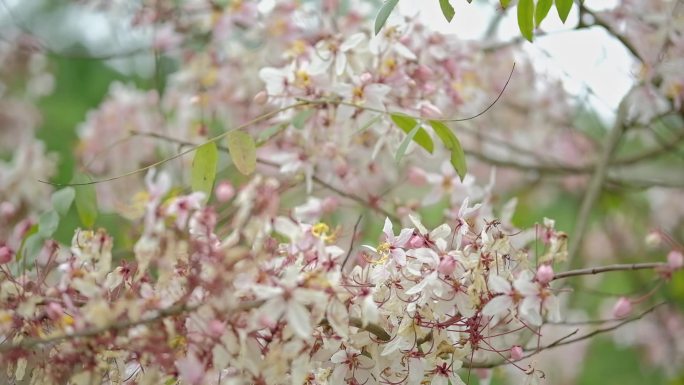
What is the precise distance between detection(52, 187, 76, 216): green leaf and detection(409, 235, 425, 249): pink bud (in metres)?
0.45

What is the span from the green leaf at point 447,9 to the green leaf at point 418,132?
0.42 ft

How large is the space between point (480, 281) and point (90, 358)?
399mm

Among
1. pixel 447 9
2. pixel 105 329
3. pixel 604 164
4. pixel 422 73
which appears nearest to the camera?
pixel 105 329

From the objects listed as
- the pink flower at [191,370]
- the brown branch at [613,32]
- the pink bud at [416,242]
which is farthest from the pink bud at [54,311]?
the brown branch at [613,32]

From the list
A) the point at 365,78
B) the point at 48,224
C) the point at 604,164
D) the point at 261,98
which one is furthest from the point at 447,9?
the point at 604,164

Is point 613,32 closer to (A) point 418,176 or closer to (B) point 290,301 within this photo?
(A) point 418,176

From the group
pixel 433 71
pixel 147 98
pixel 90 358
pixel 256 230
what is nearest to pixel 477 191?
pixel 433 71

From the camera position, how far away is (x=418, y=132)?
102cm

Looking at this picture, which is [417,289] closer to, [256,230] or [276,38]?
[256,230]

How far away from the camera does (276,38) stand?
169 centimetres

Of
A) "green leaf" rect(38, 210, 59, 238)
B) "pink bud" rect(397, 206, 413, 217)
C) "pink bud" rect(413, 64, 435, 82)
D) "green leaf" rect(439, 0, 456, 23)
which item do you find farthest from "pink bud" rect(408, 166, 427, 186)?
"green leaf" rect(38, 210, 59, 238)

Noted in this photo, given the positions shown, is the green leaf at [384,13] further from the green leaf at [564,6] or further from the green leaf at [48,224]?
the green leaf at [48,224]

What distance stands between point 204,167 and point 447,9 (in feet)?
1.11

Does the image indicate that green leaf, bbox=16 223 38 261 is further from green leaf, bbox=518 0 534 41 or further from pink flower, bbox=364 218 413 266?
green leaf, bbox=518 0 534 41
